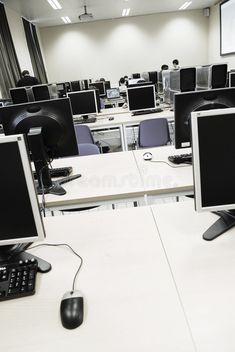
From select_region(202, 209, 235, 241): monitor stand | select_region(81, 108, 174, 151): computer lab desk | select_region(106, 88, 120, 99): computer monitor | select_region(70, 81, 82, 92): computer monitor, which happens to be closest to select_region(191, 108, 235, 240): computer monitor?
select_region(202, 209, 235, 241): monitor stand

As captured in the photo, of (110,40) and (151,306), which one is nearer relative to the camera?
→ (151,306)

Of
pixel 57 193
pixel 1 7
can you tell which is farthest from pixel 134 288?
pixel 1 7

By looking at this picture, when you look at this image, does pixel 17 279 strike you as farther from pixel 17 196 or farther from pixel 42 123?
pixel 42 123

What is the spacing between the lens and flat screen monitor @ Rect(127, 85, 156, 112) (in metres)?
4.34

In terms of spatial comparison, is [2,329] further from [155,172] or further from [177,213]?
[155,172]

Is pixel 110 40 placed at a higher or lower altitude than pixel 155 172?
higher

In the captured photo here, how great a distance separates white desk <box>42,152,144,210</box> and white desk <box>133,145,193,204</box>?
48 millimetres

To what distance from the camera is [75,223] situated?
1328 millimetres

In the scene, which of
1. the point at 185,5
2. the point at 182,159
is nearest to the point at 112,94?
the point at 185,5

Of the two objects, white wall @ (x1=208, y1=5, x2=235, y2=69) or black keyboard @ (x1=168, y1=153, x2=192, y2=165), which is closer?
black keyboard @ (x1=168, y1=153, x2=192, y2=165)

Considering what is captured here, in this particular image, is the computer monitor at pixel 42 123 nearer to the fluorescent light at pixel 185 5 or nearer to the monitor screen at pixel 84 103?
the monitor screen at pixel 84 103

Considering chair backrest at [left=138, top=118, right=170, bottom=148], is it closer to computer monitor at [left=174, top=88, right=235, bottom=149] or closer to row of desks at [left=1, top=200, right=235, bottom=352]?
computer monitor at [left=174, top=88, right=235, bottom=149]

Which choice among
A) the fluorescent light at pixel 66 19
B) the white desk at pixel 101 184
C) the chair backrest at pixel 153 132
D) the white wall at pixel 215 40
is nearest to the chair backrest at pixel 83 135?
the chair backrest at pixel 153 132

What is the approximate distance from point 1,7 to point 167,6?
526cm
